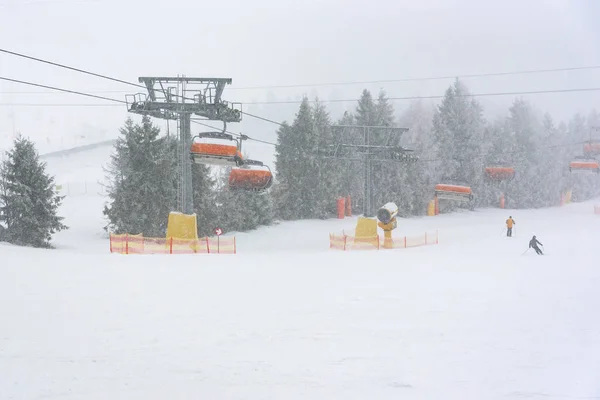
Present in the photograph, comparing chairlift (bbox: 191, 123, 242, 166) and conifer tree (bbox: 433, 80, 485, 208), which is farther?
conifer tree (bbox: 433, 80, 485, 208)

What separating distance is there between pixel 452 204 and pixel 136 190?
3134 cm

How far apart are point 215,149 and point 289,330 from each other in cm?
1156

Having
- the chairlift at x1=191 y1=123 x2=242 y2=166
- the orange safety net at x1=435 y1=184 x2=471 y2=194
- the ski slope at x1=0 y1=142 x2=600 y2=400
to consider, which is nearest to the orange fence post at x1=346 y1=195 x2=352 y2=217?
the orange safety net at x1=435 y1=184 x2=471 y2=194

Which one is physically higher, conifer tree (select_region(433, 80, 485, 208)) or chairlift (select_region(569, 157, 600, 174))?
conifer tree (select_region(433, 80, 485, 208))

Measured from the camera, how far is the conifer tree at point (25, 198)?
24.2 metres

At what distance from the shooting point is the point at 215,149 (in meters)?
17.9

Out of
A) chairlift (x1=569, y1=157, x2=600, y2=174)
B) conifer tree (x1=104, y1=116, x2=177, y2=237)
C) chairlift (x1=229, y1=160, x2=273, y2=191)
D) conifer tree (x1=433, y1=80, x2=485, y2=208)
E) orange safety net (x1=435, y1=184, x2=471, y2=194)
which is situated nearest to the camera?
chairlift (x1=229, y1=160, x2=273, y2=191)

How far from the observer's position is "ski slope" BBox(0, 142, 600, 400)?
5.20 meters

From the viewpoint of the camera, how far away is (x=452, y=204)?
4941 cm

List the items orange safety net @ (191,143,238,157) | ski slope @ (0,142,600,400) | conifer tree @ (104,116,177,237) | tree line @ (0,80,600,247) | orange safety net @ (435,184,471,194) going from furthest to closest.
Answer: orange safety net @ (435,184,471,194) → conifer tree @ (104,116,177,237) → tree line @ (0,80,600,247) → orange safety net @ (191,143,238,157) → ski slope @ (0,142,600,400)

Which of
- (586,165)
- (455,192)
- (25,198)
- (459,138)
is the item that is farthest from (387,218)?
(459,138)

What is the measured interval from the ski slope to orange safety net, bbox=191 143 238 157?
16.5ft

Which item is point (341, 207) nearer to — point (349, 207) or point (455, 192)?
point (349, 207)

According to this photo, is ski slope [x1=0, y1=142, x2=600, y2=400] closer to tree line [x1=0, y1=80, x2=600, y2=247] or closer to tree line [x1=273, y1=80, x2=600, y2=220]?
tree line [x1=0, y1=80, x2=600, y2=247]
